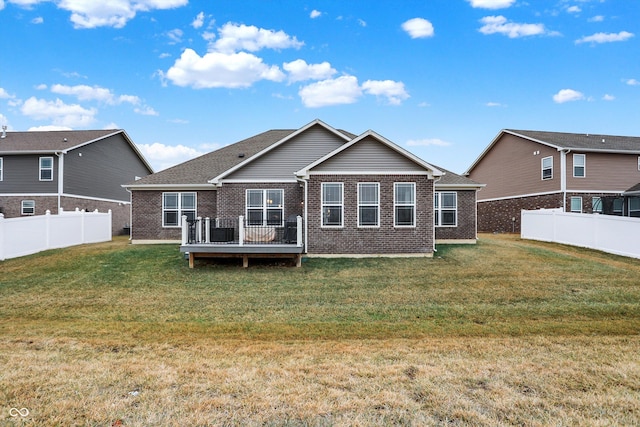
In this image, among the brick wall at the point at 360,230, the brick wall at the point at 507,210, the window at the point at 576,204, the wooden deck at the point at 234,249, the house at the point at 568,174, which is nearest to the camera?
the wooden deck at the point at 234,249

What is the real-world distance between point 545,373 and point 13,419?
5.79m

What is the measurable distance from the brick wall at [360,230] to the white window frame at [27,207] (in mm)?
19782

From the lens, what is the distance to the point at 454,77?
853 inches

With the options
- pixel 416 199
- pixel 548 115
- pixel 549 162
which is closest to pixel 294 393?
pixel 416 199

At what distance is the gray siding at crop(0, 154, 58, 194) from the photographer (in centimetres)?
2344

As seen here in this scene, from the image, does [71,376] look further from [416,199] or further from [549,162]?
[549,162]

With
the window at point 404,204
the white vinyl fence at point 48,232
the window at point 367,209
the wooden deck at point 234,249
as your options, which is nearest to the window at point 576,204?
the window at point 404,204

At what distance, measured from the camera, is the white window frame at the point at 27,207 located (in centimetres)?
2367

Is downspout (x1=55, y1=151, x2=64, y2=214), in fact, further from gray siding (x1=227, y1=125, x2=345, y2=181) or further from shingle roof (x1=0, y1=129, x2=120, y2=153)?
gray siding (x1=227, y1=125, x2=345, y2=181)

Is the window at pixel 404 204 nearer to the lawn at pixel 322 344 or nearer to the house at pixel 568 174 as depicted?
the lawn at pixel 322 344

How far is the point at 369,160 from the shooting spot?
14.3m

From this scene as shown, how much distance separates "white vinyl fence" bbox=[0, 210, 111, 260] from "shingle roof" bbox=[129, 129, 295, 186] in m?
3.71

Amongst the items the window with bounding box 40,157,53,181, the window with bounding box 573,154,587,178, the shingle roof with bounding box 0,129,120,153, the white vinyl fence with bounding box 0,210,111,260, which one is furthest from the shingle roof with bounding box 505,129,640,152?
the window with bounding box 40,157,53,181

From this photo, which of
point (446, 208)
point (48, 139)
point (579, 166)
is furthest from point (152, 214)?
point (579, 166)
